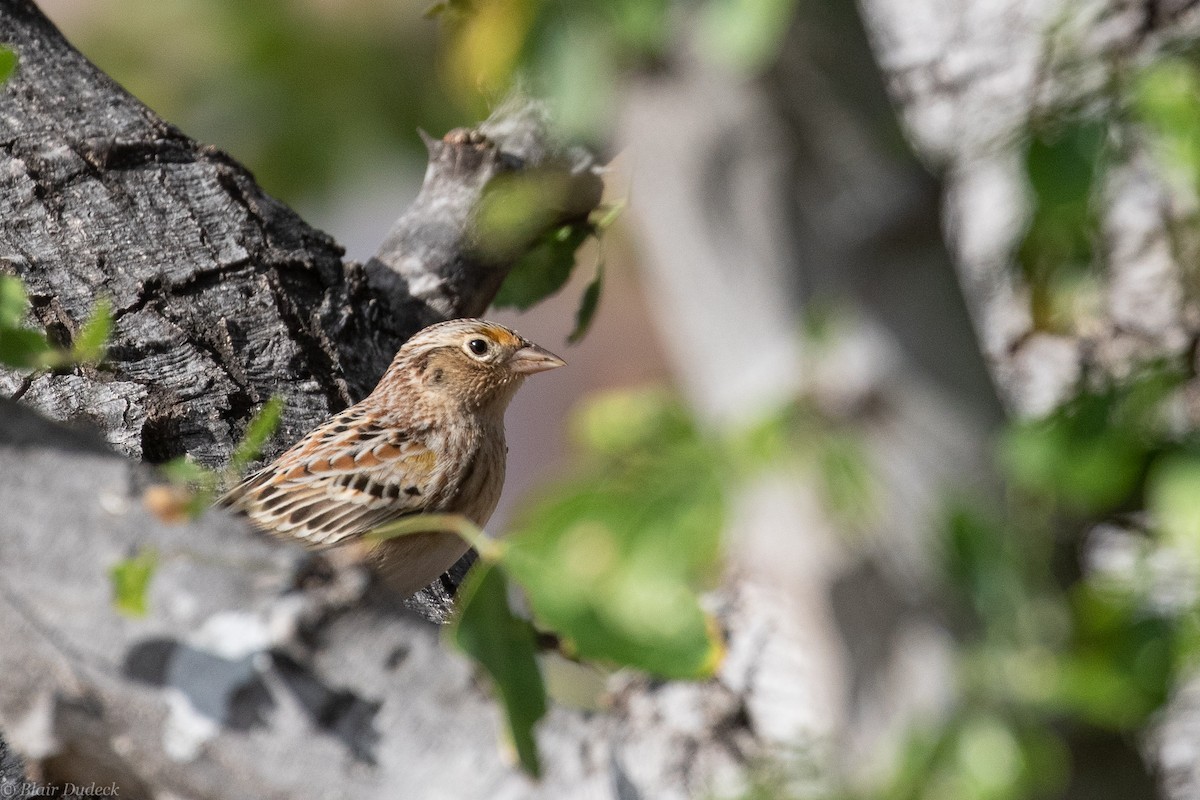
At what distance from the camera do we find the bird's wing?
4195 millimetres

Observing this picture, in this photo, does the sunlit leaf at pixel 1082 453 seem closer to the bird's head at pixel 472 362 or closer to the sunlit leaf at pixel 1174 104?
the sunlit leaf at pixel 1174 104

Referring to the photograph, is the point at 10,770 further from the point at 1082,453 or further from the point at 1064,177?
the point at 1064,177

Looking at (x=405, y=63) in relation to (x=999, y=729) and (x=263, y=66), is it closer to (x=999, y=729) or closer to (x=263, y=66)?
(x=263, y=66)

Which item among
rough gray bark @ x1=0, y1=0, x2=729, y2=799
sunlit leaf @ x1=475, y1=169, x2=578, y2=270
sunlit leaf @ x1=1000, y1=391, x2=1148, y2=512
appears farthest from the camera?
sunlit leaf @ x1=475, y1=169, x2=578, y2=270

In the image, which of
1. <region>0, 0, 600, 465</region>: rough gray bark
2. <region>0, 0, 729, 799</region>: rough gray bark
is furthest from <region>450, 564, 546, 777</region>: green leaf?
<region>0, 0, 600, 465</region>: rough gray bark

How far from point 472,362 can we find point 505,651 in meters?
3.20

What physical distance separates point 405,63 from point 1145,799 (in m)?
5.37

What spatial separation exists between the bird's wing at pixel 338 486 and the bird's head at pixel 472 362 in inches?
10.5

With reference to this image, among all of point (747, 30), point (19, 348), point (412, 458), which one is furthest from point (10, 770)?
point (747, 30)

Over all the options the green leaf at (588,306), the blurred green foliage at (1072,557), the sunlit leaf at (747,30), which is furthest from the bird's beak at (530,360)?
the sunlit leaf at (747,30)

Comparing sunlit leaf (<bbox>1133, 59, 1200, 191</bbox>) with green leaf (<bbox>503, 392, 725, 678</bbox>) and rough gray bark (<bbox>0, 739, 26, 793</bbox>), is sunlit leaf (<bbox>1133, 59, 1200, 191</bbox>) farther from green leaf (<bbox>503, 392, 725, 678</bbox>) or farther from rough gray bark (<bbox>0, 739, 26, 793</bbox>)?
rough gray bark (<bbox>0, 739, 26, 793</bbox>)

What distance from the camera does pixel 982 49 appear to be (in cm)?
374

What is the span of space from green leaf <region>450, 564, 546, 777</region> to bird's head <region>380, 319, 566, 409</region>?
9.36ft

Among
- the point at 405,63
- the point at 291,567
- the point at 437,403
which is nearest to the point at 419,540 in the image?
the point at 437,403
